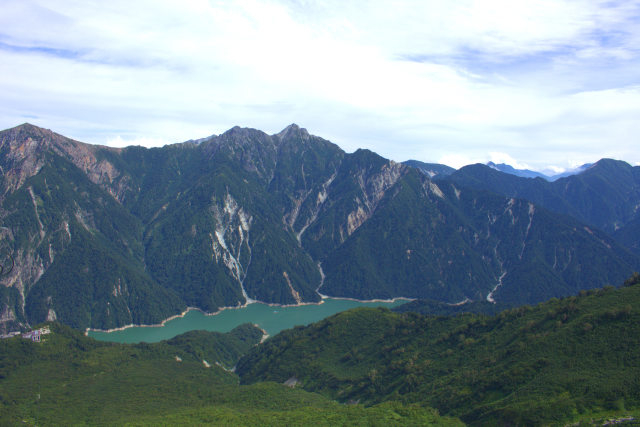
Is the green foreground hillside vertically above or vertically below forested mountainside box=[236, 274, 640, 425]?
below

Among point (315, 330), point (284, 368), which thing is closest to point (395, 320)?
point (315, 330)

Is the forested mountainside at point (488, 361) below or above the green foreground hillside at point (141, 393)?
above

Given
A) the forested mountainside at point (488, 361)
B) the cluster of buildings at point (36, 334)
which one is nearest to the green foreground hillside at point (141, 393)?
the cluster of buildings at point (36, 334)

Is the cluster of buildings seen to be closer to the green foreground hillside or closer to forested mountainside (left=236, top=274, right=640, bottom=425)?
the green foreground hillside

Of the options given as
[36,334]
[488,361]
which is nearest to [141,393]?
[36,334]

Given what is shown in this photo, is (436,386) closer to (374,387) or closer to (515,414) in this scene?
(374,387)

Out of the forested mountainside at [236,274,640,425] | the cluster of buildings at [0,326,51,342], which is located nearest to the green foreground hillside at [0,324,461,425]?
the cluster of buildings at [0,326,51,342]

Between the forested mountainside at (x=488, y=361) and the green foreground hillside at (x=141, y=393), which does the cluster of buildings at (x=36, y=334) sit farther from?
the forested mountainside at (x=488, y=361)
